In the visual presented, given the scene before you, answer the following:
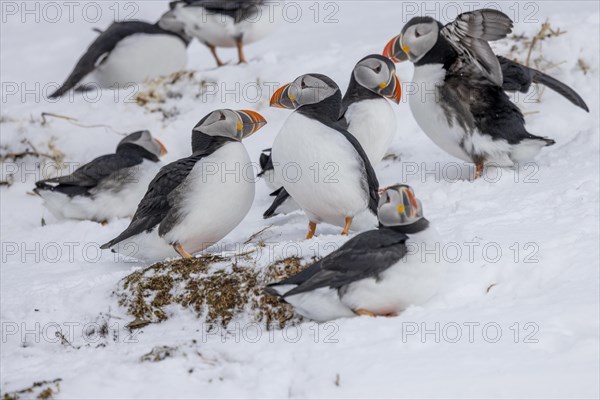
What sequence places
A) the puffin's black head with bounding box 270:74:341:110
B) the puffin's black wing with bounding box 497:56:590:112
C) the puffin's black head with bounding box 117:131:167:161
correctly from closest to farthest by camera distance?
the puffin's black head with bounding box 270:74:341:110 < the puffin's black wing with bounding box 497:56:590:112 < the puffin's black head with bounding box 117:131:167:161

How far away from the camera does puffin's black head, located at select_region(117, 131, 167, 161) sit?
925cm

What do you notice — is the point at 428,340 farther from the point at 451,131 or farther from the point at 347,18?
the point at 347,18

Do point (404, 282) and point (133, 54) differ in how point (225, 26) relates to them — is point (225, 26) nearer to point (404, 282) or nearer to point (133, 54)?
point (133, 54)

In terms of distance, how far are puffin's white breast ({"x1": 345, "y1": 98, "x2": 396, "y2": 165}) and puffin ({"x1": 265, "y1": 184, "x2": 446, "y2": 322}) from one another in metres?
2.19

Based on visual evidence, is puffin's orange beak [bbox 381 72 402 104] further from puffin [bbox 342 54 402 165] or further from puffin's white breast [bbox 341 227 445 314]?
puffin's white breast [bbox 341 227 445 314]

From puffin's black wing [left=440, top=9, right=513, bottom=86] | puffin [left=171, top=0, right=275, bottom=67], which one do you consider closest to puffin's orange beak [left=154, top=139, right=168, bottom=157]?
puffin [left=171, top=0, right=275, bottom=67]

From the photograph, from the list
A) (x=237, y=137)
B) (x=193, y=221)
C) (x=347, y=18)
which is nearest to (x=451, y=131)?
(x=237, y=137)

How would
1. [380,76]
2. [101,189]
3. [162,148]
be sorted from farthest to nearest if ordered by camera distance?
1. [162,148]
2. [101,189]
3. [380,76]

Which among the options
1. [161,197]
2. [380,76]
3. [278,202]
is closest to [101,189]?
[278,202]

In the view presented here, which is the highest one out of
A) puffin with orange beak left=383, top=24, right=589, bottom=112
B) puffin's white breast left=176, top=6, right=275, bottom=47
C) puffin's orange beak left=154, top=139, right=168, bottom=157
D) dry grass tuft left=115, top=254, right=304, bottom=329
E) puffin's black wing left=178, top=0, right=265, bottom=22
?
puffin's black wing left=178, top=0, right=265, bottom=22

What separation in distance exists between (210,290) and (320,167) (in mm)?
1083

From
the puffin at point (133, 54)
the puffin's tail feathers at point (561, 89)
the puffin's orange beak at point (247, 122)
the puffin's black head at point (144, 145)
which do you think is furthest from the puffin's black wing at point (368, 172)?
the puffin at point (133, 54)

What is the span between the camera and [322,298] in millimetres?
→ 5285

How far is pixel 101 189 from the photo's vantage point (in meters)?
8.77
